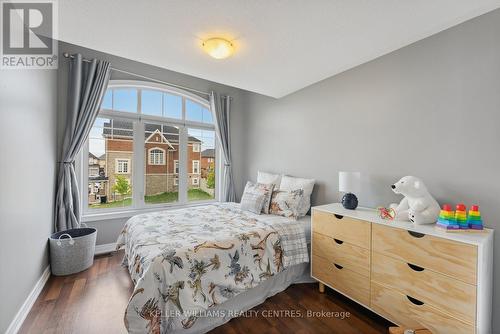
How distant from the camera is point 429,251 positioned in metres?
1.42

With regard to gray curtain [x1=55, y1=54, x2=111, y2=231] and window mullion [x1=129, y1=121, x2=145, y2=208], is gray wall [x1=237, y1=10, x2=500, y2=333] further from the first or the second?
gray curtain [x1=55, y1=54, x2=111, y2=231]

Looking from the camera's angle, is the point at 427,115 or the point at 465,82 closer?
the point at 465,82

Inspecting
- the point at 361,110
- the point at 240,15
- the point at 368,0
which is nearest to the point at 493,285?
the point at 361,110

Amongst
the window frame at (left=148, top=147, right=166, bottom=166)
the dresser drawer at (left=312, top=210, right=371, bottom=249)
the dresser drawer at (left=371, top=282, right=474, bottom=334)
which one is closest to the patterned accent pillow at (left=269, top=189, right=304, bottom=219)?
the dresser drawer at (left=312, top=210, right=371, bottom=249)

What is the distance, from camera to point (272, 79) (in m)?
2.71

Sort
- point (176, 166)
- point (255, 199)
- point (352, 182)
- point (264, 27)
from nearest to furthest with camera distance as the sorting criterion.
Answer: point (264, 27) → point (352, 182) → point (255, 199) → point (176, 166)

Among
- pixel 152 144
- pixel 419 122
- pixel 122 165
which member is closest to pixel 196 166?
pixel 152 144

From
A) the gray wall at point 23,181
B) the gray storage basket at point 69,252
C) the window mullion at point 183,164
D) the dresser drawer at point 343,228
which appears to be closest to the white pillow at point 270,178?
the dresser drawer at point 343,228

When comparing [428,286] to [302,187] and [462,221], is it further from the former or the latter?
[302,187]

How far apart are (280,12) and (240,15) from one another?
0.29 m

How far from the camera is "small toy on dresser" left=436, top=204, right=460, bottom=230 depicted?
1.42 m

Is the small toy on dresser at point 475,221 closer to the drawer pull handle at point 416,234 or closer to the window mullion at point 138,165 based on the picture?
the drawer pull handle at point 416,234

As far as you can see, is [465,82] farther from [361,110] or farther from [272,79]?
[272,79]
